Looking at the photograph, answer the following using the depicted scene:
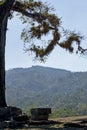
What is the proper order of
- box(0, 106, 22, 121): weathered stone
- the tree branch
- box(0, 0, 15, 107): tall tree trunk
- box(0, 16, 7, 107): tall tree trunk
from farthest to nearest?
1. the tree branch
2. box(0, 0, 15, 107): tall tree trunk
3. box(0, 16, 7, 107): tall tree trunk
4. box(0, 106, 22, 121): weathered stone

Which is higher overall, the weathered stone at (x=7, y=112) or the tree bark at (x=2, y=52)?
the tree bark at (x=2, y=52)

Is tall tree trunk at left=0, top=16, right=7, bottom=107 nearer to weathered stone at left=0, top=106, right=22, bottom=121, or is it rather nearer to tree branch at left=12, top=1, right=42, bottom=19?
weathered stone at left=0, top=106, right=22, bottom=121

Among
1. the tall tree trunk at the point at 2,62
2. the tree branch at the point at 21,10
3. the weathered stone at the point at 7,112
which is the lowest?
the weathered stone at the point at 7,112

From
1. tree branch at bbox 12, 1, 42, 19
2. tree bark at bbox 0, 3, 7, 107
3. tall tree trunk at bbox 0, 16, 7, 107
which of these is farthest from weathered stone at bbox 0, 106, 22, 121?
tree branch at bbox 12, 1, 42, 19

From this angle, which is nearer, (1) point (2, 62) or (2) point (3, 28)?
(1) point (2, 62)

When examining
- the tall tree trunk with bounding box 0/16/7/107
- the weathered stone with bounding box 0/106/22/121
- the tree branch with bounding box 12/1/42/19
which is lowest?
the weathered stone with bounding box 0/106/22/121

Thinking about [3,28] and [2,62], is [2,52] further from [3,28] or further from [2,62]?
[3,28]

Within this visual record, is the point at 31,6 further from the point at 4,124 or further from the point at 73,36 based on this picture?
the point at 4,124

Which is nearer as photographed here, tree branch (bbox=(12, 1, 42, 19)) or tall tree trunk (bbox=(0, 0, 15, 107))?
tall tree trunk (bbox=(0, 0, 15, 107))

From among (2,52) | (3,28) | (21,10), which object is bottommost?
(2,52)

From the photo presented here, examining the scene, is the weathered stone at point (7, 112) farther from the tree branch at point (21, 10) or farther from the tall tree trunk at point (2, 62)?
the tree branch at point (21, 10)

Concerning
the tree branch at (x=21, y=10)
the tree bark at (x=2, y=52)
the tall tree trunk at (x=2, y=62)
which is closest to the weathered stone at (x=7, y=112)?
the tall tree trunk at (x=2, y=62)

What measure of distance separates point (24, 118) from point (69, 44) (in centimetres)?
773

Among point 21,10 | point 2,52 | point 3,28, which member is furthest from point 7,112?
point 21,10
